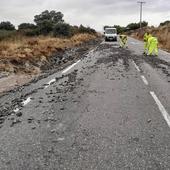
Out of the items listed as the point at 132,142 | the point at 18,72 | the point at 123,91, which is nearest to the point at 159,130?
the point at 132,142

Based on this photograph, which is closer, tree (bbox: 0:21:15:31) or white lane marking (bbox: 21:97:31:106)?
white lane marking (bbox: 21:97:31:106)

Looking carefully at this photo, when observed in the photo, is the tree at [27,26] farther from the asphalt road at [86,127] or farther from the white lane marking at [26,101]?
the white lane marking at [26,101]

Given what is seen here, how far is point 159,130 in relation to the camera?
7.53 metres

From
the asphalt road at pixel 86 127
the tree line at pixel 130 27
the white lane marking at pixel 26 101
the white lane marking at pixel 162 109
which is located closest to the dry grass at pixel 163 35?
the asphalt road at pixel 86 127

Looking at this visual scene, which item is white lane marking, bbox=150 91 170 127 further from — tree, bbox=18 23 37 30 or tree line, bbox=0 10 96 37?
tree, bbox=18 23 37 30

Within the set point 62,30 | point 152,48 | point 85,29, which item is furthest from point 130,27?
point 152,48

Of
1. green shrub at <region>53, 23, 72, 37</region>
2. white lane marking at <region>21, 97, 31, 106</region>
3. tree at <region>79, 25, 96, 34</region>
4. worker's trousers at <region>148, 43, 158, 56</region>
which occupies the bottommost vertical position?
tree at <region>79, 25, 96, 34</region>

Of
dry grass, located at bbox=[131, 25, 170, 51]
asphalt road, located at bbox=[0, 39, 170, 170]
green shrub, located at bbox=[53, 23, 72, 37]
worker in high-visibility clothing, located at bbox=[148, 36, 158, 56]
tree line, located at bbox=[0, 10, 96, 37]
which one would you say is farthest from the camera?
green shrub, located at bbox=[53, 23, 72, 37]

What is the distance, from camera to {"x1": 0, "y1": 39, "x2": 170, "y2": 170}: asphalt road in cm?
584

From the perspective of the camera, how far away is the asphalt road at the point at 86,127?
584 centimetres

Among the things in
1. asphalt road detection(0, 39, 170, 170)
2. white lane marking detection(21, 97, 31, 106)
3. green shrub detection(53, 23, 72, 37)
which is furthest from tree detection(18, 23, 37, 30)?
white lane marking detection(21, 97, 31, 106)

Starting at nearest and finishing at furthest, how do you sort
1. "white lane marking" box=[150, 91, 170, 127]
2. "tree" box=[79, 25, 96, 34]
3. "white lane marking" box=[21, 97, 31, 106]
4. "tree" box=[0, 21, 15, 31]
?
"white lane marking" box=[150, 91, 170, 127], "white lane marking" box=[21, 97, 31, 106], "tree" box=[0, 21, 15, 31], "tree" box=[79, 25, 96, 34]

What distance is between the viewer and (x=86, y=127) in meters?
7.73

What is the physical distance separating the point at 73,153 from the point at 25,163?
0.80 meters
